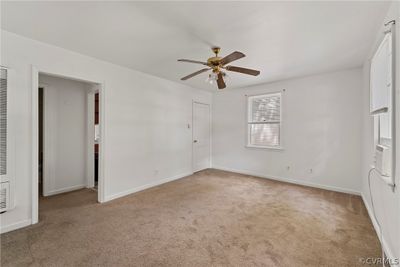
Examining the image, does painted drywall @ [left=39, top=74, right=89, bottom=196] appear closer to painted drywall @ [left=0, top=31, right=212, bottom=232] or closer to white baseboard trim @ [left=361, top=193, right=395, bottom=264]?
painted drywall @ [left=0, top=31, right=212, bottom=232]

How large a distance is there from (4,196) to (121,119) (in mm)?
1861

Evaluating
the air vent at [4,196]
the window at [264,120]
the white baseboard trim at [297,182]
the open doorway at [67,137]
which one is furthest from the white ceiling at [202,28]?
the white baseboard trim at [297,182]

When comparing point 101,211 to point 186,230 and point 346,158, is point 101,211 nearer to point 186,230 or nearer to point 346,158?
point 186,230

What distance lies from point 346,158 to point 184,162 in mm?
3625

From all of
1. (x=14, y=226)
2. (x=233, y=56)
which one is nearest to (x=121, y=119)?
(x=14, y=226)

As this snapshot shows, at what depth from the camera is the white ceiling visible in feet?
5.93

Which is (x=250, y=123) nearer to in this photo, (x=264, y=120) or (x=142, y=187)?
(x=264, y=120)

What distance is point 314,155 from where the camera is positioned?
13.3ft

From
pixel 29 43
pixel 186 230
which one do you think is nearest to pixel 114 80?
pixel 29 43

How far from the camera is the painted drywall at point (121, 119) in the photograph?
238 cm

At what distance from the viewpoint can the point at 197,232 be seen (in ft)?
7.55

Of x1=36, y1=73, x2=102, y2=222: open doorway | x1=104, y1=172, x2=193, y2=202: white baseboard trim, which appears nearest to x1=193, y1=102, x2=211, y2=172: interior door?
x1=104, y1=172, x2=193, y2=202: white baseboard trim

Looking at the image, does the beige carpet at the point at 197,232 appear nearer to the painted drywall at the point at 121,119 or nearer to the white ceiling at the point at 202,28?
the painted drywall at the point at 121,119

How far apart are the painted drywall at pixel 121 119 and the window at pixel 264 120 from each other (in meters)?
1.52
